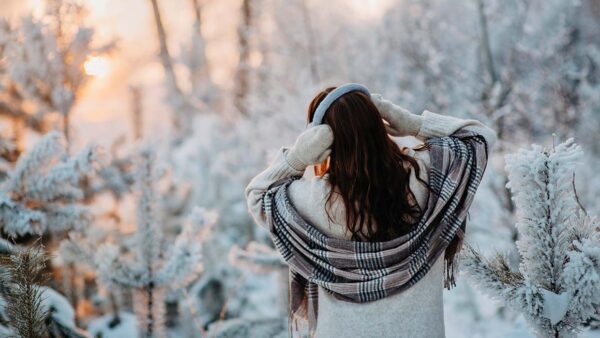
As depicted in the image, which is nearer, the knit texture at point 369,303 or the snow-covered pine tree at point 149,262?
the knit texture at point 369,303

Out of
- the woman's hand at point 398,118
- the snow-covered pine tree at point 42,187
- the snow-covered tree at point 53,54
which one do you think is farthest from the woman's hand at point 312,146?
the snow-covered tree at point 53,54

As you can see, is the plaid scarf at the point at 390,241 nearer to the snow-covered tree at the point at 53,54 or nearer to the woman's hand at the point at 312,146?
the woman's hand at the point at 312,146

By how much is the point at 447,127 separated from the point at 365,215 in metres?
0.45

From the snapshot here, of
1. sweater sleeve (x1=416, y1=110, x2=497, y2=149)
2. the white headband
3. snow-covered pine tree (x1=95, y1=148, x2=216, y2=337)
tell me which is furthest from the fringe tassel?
snow-covered pine tree (x1=95, y1=148, x2=216, y2=337)

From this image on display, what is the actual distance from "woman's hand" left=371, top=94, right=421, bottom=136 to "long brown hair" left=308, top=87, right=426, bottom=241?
0.63ft

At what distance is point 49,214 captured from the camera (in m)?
2.73

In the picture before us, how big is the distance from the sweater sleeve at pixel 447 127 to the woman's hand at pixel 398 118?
25 millimetres

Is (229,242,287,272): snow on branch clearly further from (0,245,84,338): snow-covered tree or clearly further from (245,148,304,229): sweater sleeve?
(245,148,304,229): sweater sleeve

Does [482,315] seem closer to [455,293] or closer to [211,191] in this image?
[455,293]

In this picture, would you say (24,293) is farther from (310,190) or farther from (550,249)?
(550,249)

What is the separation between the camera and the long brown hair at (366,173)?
57.4 inches

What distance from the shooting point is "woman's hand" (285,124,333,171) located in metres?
1.47

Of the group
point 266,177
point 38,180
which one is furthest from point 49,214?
point 266,177

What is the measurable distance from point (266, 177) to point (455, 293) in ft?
17.2
